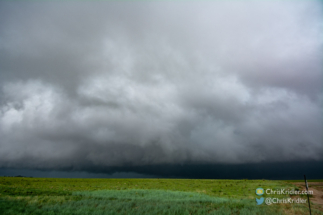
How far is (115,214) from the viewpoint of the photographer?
22.8m

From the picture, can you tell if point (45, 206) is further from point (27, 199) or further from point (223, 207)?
point (223, 207)

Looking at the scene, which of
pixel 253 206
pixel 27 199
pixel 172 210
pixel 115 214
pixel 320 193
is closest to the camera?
pixel 115 214

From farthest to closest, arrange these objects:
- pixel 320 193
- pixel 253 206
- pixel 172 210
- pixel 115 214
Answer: pixel 320 193
pixel 253 206
pixel 172 210
pixel 115 214

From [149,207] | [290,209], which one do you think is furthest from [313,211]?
[149,207]

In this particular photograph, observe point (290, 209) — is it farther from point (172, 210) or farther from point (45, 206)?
point (45, 206)

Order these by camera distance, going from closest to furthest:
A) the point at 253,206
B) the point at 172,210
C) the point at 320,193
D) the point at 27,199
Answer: the point at 172,210 < the point at 253,206 < the point at 27,199 < the point at 320,193

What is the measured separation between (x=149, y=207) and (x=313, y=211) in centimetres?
2070

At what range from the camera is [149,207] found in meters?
25.4

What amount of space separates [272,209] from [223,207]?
6.08 metres

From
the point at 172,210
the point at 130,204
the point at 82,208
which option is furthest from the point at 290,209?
the point at 82,208

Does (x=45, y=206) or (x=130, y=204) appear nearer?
(x=45, y=206)

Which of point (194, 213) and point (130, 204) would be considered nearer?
point (194, 213)

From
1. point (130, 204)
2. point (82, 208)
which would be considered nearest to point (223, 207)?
point (130, 204)

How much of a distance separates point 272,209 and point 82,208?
81.6ft
